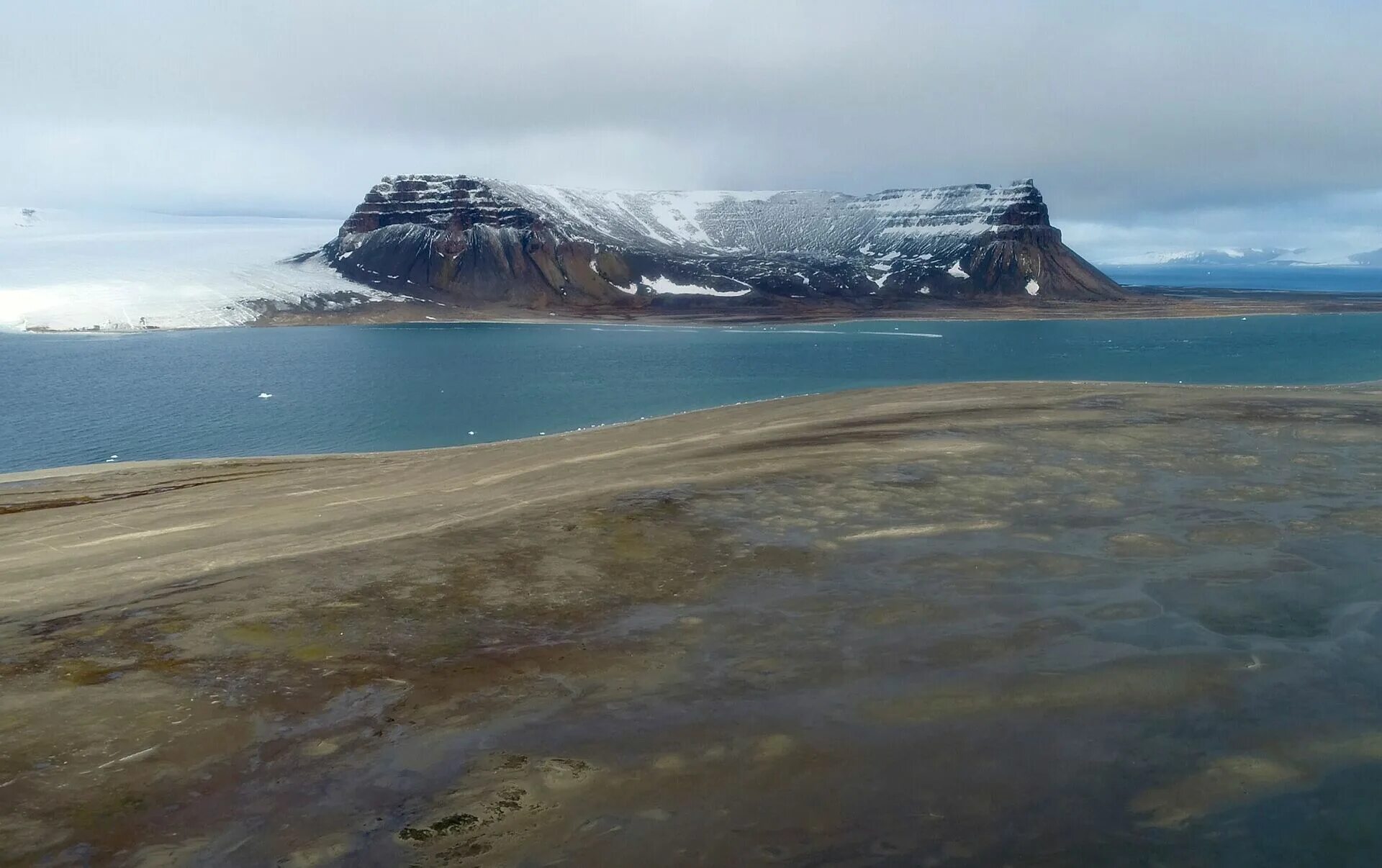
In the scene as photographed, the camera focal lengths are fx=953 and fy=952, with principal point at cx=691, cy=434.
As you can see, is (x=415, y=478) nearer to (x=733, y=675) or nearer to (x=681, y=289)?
(x=733, y=675)

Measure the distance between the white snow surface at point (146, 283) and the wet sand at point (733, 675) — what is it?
12611 cm

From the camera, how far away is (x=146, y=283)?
145 metres

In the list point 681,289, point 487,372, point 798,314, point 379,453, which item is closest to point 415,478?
point 379,453

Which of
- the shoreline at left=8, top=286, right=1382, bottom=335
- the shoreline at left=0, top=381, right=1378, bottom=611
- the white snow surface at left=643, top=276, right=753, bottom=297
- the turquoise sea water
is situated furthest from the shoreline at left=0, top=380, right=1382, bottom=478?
the white snow surface at left=643, top=276, right=753, bottom=297

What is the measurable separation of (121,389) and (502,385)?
25888mm

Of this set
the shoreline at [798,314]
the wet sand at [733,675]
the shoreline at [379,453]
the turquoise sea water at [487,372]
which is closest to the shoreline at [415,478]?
the shoreline at [379,453]

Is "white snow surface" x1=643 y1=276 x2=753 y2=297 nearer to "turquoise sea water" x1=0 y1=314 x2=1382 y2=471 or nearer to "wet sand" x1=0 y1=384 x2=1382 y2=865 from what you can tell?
"turquoise sea water" x1=0 y1=314 x2=1382 y2=471

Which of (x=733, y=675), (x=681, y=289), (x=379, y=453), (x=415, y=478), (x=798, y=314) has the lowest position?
(x=379, y=453)

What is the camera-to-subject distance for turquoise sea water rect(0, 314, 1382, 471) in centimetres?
5000

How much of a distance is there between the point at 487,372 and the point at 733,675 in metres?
73.4

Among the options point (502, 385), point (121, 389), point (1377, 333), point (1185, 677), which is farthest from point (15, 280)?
point (1377, 333)

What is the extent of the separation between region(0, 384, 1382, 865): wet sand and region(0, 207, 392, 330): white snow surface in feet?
414

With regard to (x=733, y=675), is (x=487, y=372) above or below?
below

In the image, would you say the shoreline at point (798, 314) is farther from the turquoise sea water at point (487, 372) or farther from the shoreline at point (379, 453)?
the shoreline at point (379, 453)
